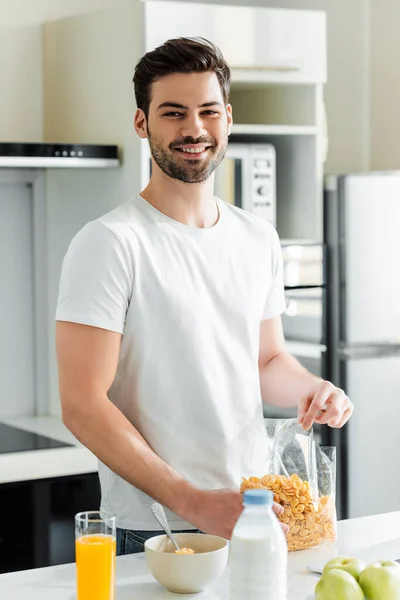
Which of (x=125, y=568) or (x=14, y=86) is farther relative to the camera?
(x=14, y=86)

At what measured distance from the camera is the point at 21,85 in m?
3.39

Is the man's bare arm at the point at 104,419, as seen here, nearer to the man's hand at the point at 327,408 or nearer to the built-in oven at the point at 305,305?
the man's hand at the point at 327,408

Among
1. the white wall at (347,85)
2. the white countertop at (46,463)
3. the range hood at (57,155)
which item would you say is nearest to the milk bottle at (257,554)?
the white countertop at (46,463)

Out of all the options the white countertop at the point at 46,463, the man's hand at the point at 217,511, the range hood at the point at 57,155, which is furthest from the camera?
the range hood at the point at 57,155

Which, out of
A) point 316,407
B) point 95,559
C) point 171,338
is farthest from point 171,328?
point 95,559

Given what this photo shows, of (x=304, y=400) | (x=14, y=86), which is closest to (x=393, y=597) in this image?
(x=304, y=400)

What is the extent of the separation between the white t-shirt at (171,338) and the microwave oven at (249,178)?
1.29 m

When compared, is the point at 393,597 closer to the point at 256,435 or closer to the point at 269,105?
the point at 256,435

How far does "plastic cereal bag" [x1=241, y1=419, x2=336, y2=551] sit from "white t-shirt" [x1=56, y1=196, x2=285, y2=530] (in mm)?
63

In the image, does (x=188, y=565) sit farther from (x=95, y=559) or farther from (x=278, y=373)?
(x=278, y=373)

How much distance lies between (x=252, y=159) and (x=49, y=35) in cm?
77

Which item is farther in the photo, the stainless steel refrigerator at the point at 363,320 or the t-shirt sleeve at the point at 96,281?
the stainless steel refrigerator at the point at 363,320

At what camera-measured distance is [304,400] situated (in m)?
1.91

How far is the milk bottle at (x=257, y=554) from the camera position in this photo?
1287 mm
